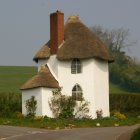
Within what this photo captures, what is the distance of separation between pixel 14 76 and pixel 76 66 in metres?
36.8

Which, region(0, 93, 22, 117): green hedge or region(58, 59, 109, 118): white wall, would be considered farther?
region(0, 93, 22, 117): green hedge

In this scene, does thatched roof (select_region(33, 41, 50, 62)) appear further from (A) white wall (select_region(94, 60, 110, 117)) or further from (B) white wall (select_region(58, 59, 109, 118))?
(A) white wall (select_region(94, 60, 110, 117))

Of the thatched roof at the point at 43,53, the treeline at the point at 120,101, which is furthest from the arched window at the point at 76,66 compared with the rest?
the treeline at the point at 120,101

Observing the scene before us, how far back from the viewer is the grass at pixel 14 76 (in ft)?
241

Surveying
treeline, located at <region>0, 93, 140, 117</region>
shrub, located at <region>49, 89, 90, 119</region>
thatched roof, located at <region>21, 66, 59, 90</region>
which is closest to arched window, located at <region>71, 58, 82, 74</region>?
thatched roof, located at <region>21, 66, 59, 90</region>

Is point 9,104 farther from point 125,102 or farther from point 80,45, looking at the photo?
point 125,102

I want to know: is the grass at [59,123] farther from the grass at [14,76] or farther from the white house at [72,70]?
the grass at [14,76]

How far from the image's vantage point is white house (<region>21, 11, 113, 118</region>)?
45031 millimetres

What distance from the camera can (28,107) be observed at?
44.8 meters

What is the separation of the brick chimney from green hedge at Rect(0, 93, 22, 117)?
7.35 metres

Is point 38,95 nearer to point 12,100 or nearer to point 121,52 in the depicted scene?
point 12,100

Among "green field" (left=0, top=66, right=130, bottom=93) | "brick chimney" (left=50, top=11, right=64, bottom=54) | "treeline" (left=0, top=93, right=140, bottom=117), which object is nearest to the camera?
"brick chimney" (left=50, top=11, right=64, bottom=54)

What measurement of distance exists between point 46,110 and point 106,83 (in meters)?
6.51

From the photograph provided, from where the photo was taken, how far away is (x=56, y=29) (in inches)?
1832
